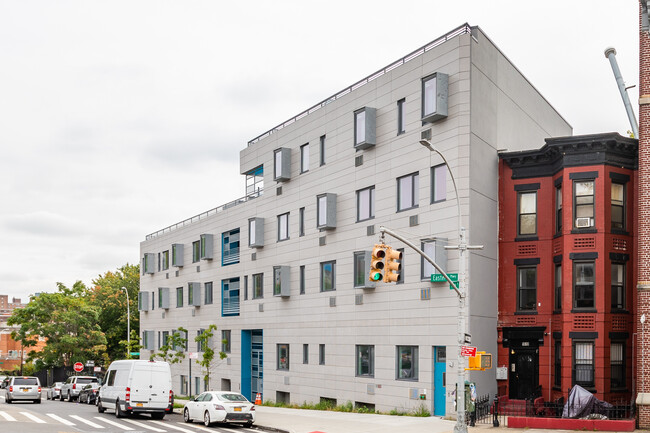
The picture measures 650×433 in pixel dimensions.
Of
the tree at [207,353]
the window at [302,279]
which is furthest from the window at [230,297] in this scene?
the window at [302,279]

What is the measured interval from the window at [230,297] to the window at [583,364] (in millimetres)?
28330

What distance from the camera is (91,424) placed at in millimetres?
29562

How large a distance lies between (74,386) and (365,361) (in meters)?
23.6

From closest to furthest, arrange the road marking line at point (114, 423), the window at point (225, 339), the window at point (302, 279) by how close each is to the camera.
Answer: the road marking line at point (114, 423)
the window at point (302, 279)
the window at point (225, 339)

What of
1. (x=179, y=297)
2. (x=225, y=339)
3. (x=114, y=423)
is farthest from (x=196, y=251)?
(x=114, y=423)

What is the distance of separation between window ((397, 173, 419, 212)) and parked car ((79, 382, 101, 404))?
2284 centimetres

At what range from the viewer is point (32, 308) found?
258 feet

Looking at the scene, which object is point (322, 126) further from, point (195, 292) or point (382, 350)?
point (195, 292)

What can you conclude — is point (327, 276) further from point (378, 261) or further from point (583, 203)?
point (378, 261)

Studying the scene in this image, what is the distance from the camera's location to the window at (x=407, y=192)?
33969mm

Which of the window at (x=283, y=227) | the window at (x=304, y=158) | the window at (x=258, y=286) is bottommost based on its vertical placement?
the window at (x=258, y=286)

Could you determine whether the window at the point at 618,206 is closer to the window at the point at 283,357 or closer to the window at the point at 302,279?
the window at the point at 302,279

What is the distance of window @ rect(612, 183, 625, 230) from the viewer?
2948 centimetres

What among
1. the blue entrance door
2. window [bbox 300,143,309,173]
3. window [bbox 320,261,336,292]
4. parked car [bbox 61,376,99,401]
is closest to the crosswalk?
the blue entrance door
